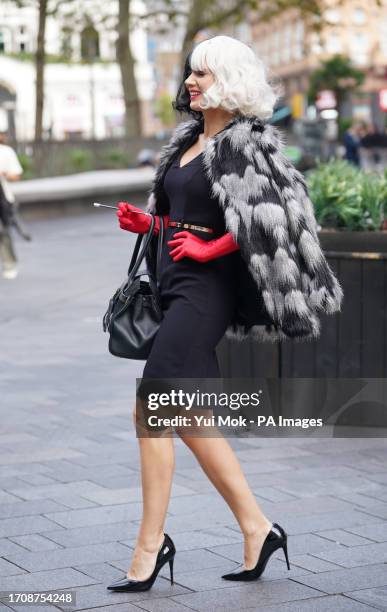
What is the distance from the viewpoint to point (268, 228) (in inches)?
166

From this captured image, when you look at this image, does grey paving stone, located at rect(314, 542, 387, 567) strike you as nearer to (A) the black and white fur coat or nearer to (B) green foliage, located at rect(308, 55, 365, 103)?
(A) the black and white fur coat

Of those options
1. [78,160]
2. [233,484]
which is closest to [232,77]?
[233,484]

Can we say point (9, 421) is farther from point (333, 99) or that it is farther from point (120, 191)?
point (333, 99)

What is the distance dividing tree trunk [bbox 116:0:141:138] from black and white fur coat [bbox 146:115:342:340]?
3442 cm

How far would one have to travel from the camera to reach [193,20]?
3897 centimetres

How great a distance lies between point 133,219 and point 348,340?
2.55 metres

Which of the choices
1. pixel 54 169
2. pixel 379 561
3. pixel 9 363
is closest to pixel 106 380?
pixel 9 363

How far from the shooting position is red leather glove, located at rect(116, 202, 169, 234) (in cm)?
429

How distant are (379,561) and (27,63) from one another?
8274 centimetres

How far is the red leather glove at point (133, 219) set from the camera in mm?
4289

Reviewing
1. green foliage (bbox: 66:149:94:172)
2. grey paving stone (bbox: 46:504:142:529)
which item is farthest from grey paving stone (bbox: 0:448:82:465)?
green foliage (bbox: 66:149:94:172)

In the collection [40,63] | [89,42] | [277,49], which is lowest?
[40,63]

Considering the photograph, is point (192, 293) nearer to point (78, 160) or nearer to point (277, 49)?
point (78, 160)

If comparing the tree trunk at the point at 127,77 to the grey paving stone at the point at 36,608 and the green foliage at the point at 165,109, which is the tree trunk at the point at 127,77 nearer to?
the grey paving stone at the point at 36,608
